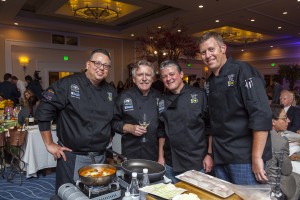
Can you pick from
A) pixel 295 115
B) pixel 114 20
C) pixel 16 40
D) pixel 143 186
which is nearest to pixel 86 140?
pixel 143 186

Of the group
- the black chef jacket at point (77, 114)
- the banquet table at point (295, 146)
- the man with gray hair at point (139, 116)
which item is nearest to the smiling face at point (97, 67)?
the black chef jacket at point (77, 114)

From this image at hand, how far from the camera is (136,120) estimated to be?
2.27m

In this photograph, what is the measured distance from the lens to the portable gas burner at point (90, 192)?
4.37 ft

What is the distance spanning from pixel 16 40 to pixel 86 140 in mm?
9436

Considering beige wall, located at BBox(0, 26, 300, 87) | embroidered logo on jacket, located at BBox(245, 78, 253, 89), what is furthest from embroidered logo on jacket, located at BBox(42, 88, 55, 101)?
beige wall, located at BBox(0, 26, 300, 87)

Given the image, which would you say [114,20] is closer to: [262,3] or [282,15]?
[262,3]

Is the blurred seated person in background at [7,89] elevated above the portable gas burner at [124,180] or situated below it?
above

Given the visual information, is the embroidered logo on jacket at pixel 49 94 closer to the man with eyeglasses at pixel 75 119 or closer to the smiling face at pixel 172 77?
the man with eyeglasses at pixel 75 119

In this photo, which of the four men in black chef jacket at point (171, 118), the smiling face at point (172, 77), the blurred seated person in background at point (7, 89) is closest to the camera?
the four men in black chef jacket at point (171, 118)

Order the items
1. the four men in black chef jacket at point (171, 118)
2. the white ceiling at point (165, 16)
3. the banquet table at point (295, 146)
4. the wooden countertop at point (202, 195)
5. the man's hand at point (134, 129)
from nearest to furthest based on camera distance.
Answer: the wooden countertop at point (202, 195) < the four men in black chef jacket at point (171, 118) < the man's hand at point (134, 129) < the banquet table at point (295, 146) < the white ceiling at point (165, 16)

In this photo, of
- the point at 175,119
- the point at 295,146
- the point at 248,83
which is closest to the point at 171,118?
the point at 175,119

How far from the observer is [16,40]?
989 centimetres

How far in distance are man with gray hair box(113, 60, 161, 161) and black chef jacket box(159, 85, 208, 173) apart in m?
0.16

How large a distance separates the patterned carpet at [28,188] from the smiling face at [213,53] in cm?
295
